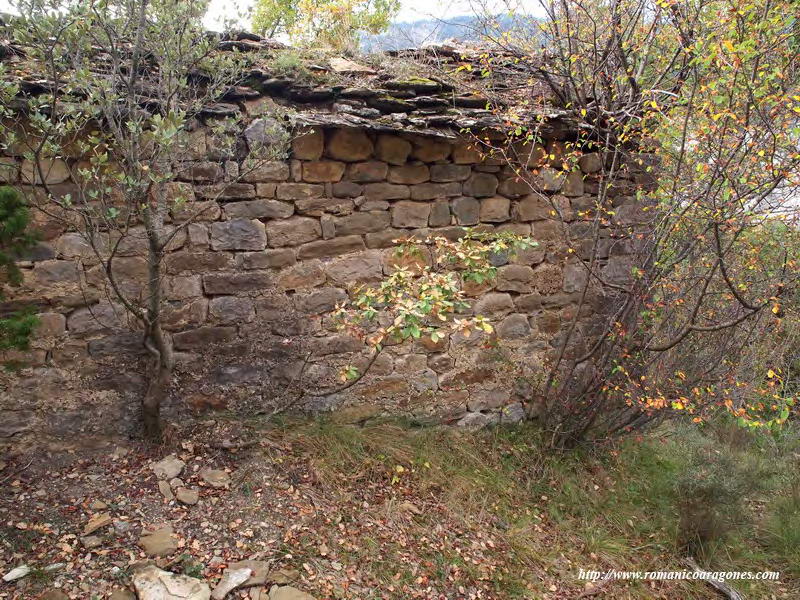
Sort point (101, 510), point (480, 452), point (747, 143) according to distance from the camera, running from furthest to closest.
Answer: point (480, 452) → point (747, 143) → point (101, 510)

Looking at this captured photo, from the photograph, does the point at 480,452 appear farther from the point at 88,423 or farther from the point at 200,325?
the point at 88,423

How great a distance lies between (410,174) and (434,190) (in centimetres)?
19

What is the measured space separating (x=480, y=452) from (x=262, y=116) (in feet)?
7.99

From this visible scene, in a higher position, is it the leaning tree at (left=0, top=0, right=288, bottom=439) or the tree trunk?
the leaning tree at (left=0, top=0, right=288, bottom=439)

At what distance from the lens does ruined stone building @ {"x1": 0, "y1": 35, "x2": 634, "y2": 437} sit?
108 inches

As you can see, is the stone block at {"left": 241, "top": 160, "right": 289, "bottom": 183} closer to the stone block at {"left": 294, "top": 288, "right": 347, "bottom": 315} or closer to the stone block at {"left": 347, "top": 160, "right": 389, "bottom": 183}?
the stone block at {"left": 347, "top": 160, "right": 389, "bottom": 183}

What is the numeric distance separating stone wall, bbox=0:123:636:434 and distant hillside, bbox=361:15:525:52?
90cm

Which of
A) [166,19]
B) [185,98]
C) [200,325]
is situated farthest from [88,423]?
[166,19]

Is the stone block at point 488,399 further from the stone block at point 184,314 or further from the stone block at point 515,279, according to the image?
the stone block at point 184,314

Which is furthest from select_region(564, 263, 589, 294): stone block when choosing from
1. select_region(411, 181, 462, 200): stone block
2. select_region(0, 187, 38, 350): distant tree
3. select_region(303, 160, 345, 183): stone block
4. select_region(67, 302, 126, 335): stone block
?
select_region(0, 187, 38, 350): distant tree

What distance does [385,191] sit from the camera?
3.23 meters

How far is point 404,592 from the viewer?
2.51m

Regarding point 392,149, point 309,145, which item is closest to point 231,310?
point 309,145

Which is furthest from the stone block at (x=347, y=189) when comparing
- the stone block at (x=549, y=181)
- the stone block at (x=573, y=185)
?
Result: the stone block at (x=573, y=185)
